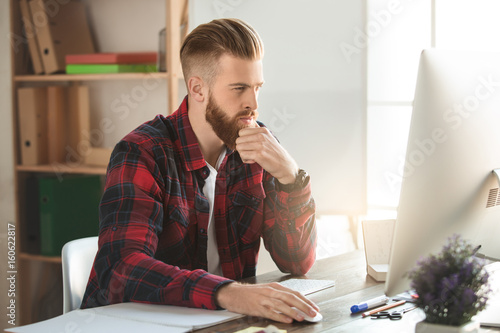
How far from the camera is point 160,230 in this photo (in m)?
1.46

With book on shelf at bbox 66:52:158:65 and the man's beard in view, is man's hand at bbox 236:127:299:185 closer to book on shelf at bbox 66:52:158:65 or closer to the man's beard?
the man's beard

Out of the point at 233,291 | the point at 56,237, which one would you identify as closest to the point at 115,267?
the point at 233,291

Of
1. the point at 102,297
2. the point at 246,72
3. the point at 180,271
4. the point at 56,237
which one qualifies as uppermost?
the point at 246,72

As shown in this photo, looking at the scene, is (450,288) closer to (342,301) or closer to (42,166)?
(342,301)

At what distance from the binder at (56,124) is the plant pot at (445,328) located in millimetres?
2364

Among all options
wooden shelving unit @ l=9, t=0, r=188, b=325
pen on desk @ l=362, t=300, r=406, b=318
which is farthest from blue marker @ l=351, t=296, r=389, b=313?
wooden shelving unit @ l=9, t=0, r=188, b=325

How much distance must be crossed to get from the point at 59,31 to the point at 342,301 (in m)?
2.15

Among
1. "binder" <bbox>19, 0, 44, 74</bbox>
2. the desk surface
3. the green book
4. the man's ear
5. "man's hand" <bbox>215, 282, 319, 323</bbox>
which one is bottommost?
the desk surface

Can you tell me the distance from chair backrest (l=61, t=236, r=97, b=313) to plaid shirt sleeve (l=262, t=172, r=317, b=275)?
0.51m

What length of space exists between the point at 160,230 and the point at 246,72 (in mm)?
513

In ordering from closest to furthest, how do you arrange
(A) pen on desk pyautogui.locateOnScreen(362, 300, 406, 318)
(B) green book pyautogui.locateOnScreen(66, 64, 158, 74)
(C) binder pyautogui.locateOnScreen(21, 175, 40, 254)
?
(A) pen on desk pyautogui.locateOnScreen(362, 300, 406, 318)
(B) green book pyautogui.locateOnScreen(66, 64, 158, 74)
(C) binder pyautogui.locateOnScreen(21, 175, 40, 254)

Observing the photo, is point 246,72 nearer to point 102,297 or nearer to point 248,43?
point 248,43

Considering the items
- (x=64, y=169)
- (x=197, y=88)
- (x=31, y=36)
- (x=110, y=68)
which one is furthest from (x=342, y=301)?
(x=31, y=36)

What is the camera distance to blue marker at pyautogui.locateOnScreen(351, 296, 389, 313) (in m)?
1.24
